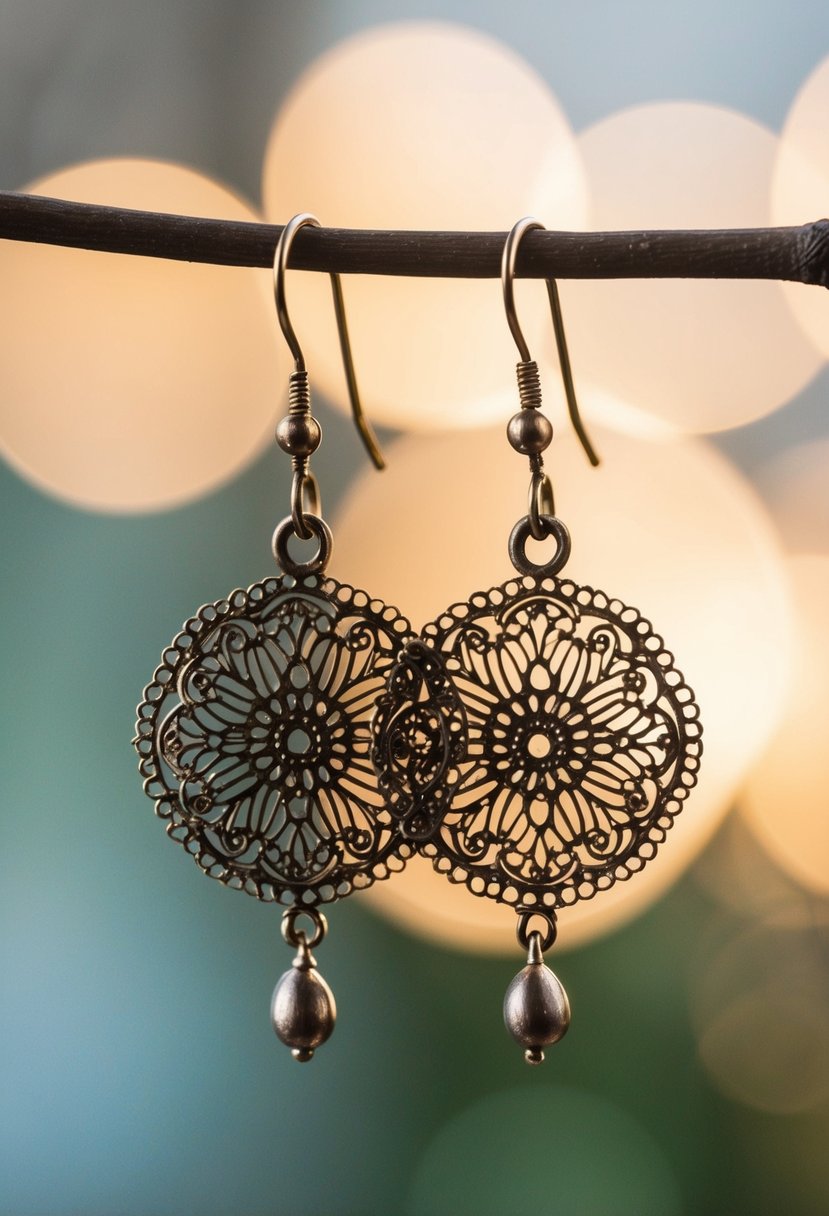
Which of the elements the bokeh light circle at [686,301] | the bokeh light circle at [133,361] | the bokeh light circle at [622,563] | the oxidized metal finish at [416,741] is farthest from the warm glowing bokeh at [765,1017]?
the bokeh light circle at [133,361]

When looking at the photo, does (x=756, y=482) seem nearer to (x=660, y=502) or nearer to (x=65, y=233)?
(x=660, y=502)

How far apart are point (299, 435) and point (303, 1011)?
34cm

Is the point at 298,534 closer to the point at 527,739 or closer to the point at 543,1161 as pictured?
the point at 527,739

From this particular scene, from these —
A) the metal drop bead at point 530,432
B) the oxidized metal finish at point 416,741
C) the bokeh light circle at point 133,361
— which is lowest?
the oxidized metal finish at point 416,741

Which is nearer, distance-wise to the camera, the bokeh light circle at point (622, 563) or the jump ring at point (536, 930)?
the jump ring at point (536, 930)

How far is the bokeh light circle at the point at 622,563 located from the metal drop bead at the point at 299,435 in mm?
597

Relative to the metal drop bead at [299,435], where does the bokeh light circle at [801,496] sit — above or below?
above

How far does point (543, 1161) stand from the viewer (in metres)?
1.19

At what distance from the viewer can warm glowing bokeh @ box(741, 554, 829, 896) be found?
1.17m

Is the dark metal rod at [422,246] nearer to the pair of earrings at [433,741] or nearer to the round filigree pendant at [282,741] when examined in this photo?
the pair of earrings at [433,741]

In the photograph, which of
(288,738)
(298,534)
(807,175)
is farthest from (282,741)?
(807,175)

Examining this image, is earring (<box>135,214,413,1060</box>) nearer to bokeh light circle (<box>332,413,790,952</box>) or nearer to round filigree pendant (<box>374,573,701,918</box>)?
round filigree pendant (<box>374,573,701,918</box>)

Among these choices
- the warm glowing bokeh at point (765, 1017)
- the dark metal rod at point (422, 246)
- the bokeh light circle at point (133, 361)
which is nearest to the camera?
the dark metal rod at point (422, 246)

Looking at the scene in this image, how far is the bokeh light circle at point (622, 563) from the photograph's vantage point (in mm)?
1170
